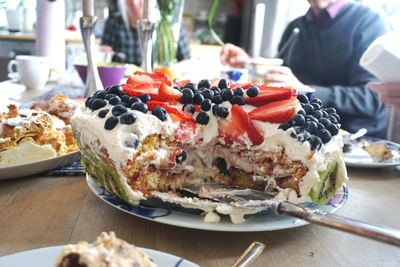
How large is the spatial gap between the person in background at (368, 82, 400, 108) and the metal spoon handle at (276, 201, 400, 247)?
88 cm

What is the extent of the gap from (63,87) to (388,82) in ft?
4.20

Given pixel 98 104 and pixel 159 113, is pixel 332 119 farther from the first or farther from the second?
pixel 98 104

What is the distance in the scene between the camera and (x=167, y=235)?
2.23 feet

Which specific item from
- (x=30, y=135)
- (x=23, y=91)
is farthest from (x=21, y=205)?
(x=23, y=91)

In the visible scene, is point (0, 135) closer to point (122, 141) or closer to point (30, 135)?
point (30, 135)

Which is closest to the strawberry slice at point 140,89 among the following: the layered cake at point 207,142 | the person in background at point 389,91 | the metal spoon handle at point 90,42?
the layered cake at point 207,142

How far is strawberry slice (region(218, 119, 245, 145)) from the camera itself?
0.78 metres

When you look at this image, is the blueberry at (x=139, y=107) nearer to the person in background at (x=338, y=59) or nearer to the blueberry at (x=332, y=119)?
the blueberry at (x=332, y=119)

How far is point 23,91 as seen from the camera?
1.74m

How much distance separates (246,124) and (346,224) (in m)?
0.28

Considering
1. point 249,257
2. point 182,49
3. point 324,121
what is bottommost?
point 182,49

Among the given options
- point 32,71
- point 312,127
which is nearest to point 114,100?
point 312,127

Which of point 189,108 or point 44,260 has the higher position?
point 189,108

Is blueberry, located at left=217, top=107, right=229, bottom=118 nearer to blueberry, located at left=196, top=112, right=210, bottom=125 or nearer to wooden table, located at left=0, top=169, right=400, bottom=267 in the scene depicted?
blueberry, located at left=196, top=112, right=210, bottom=125
